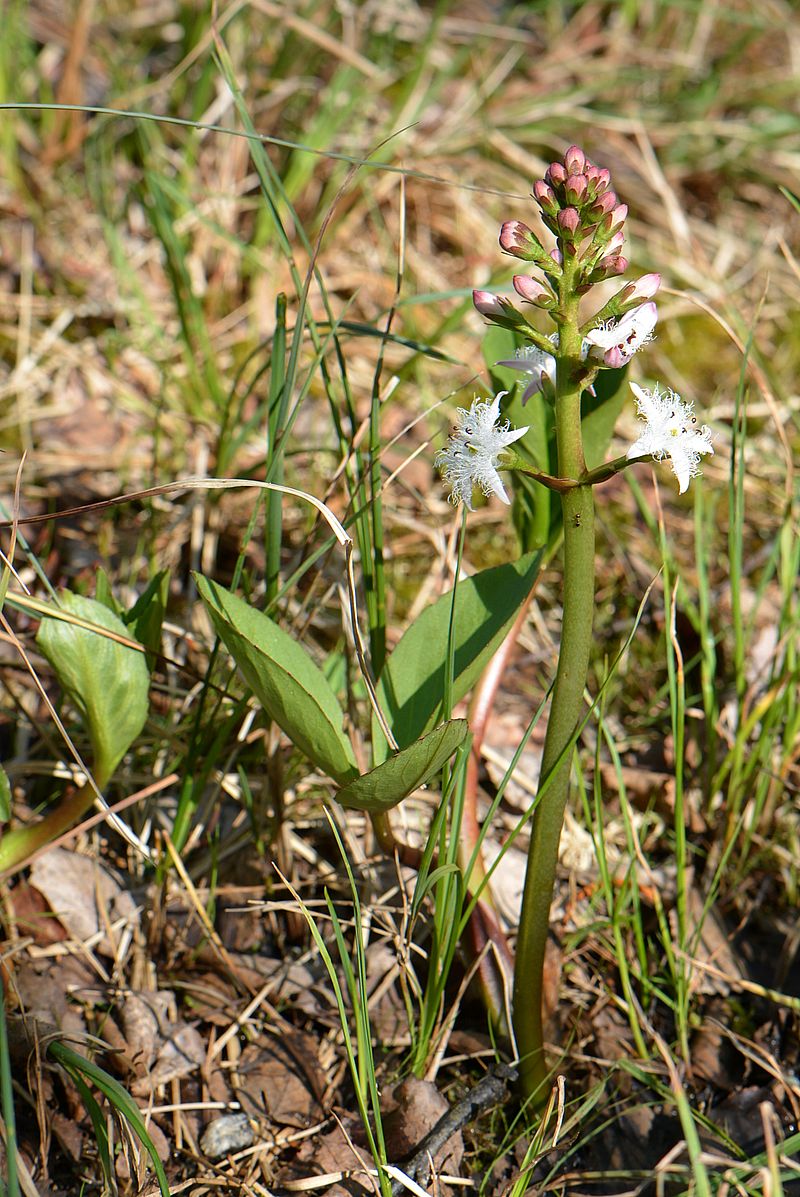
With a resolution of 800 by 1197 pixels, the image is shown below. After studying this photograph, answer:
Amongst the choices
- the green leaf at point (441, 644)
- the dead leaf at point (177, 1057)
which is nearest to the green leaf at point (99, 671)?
the green leaf at point (441, 644)

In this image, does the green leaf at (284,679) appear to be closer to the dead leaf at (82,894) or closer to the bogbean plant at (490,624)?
the bogbean plant at (490,624)

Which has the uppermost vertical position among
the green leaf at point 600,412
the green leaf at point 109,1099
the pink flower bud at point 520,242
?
the pink flower bud at point 520,242

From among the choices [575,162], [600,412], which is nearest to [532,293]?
[575,162]

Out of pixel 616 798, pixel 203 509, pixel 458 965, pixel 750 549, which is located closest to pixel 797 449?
pixel 750 549

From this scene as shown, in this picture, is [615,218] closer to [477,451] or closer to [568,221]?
[568,221]

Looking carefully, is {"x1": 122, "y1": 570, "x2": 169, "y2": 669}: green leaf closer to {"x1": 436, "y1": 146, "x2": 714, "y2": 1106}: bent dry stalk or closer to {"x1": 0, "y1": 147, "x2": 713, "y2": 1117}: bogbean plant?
{"x1": 0, "y1": 147, "x2": 713, "y2": 1117}: bogbean plant

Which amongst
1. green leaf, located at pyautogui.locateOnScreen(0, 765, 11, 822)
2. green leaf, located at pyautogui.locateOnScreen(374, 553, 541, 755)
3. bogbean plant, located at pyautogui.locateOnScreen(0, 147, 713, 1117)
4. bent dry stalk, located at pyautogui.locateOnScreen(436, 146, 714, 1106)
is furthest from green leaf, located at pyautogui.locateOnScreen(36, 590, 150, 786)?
bent dry stalk, located at pyautogui.locateOnScreen(436, 146, 714, 1106)
